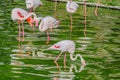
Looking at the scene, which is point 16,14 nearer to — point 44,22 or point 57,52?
point 44,22

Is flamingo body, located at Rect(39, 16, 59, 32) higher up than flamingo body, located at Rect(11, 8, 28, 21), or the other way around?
flamingo body, located at Rect(11, 8, 28, 21)

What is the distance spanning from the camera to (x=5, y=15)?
18734mm

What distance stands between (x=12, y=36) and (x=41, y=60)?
3.10m

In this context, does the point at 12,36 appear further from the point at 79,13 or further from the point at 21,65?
the point at 79,13

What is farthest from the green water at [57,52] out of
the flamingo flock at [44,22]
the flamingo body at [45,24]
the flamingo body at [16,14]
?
the flamingo body at [16,14]

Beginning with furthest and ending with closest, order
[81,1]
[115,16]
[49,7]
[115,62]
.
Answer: [81,1] → [49,7] → [115,16] → [115,62]

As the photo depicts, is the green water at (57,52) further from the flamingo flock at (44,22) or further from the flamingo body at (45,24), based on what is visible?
the flamingo body at (45,24)

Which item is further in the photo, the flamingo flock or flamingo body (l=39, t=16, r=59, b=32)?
flamingo body (l=39, t=16, r=59, b=32)

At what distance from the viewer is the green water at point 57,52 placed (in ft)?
34.6

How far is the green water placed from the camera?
415 inches

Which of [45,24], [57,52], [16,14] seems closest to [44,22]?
[45,24]

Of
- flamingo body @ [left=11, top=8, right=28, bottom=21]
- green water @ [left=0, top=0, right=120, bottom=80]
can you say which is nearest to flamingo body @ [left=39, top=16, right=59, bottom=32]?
green water @ [left=0, top=0, right=120, bottom=80]

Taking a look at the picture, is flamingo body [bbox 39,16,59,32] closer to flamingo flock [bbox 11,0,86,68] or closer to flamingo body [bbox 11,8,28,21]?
flamingo flock [bbox 11,0,86,68]

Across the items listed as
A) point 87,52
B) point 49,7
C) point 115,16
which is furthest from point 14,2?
point 87,52
